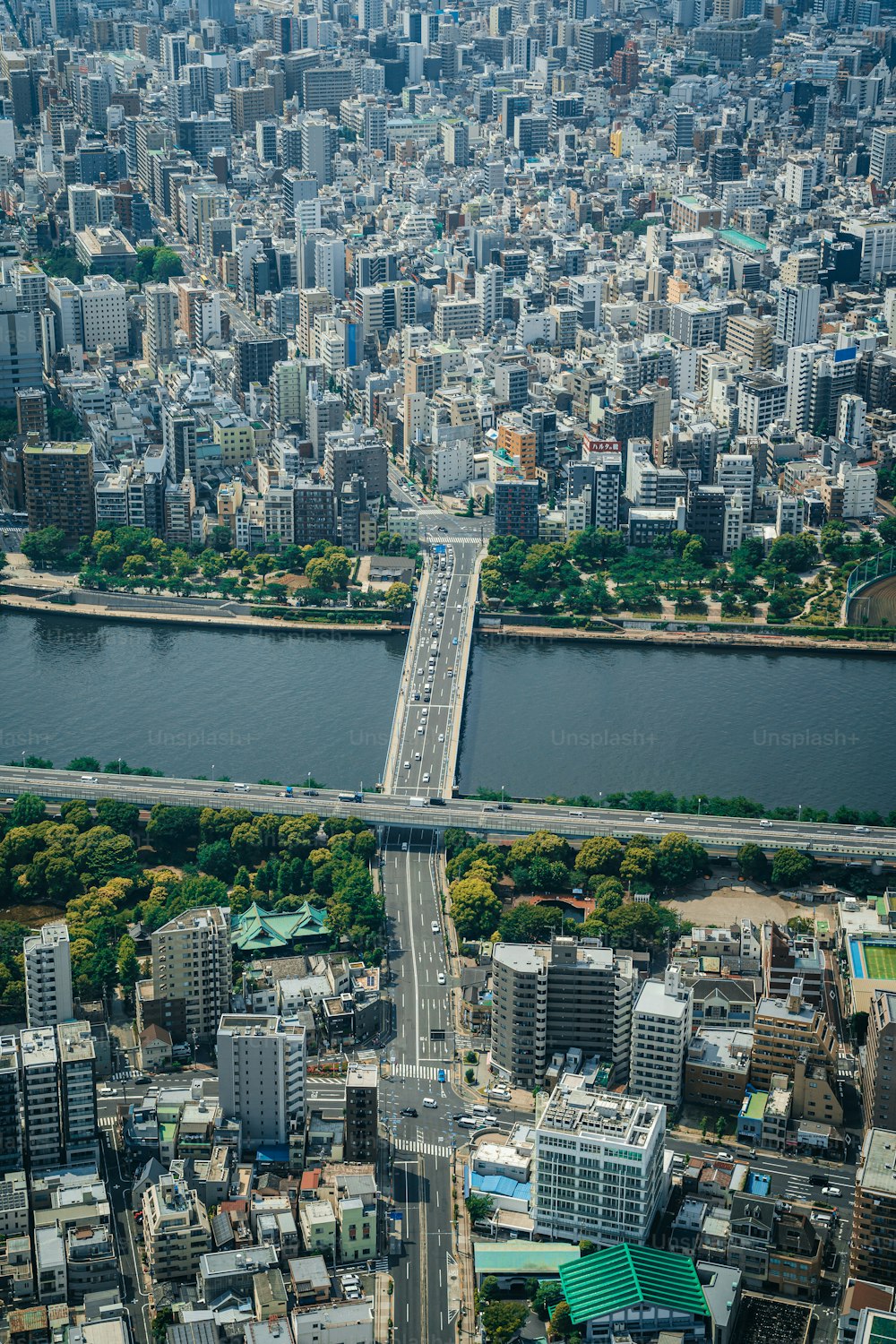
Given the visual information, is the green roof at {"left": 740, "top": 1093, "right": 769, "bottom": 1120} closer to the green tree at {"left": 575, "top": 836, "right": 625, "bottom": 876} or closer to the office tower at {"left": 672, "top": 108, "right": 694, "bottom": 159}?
the green tree at {"left": 575, "top": 836, "right": 625, "bottom": 876}

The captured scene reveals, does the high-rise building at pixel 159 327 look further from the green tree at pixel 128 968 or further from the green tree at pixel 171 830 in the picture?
the green tree at pixel 128 968

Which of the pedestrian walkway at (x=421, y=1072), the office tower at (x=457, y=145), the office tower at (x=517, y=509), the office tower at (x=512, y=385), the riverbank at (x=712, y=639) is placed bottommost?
the pedestrian walkway at (x=421, y=1072)

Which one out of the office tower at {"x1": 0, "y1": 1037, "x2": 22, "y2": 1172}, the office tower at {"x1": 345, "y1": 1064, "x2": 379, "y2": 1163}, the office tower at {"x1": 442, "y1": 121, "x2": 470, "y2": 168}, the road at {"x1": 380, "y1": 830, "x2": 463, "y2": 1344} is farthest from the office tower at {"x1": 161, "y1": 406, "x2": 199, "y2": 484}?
the office tower at {"x1": 442, "y1": 121, "x2": 470, "y2": 168}

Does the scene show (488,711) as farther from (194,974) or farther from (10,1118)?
(10,1118)

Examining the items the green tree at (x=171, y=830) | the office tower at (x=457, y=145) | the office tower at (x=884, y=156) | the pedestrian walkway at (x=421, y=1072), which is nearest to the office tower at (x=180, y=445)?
the green tree at (x=171, y=830)

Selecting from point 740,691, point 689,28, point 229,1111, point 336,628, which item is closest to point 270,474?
point 336,628

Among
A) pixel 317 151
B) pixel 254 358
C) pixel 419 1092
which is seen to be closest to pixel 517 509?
pixel 254 358
